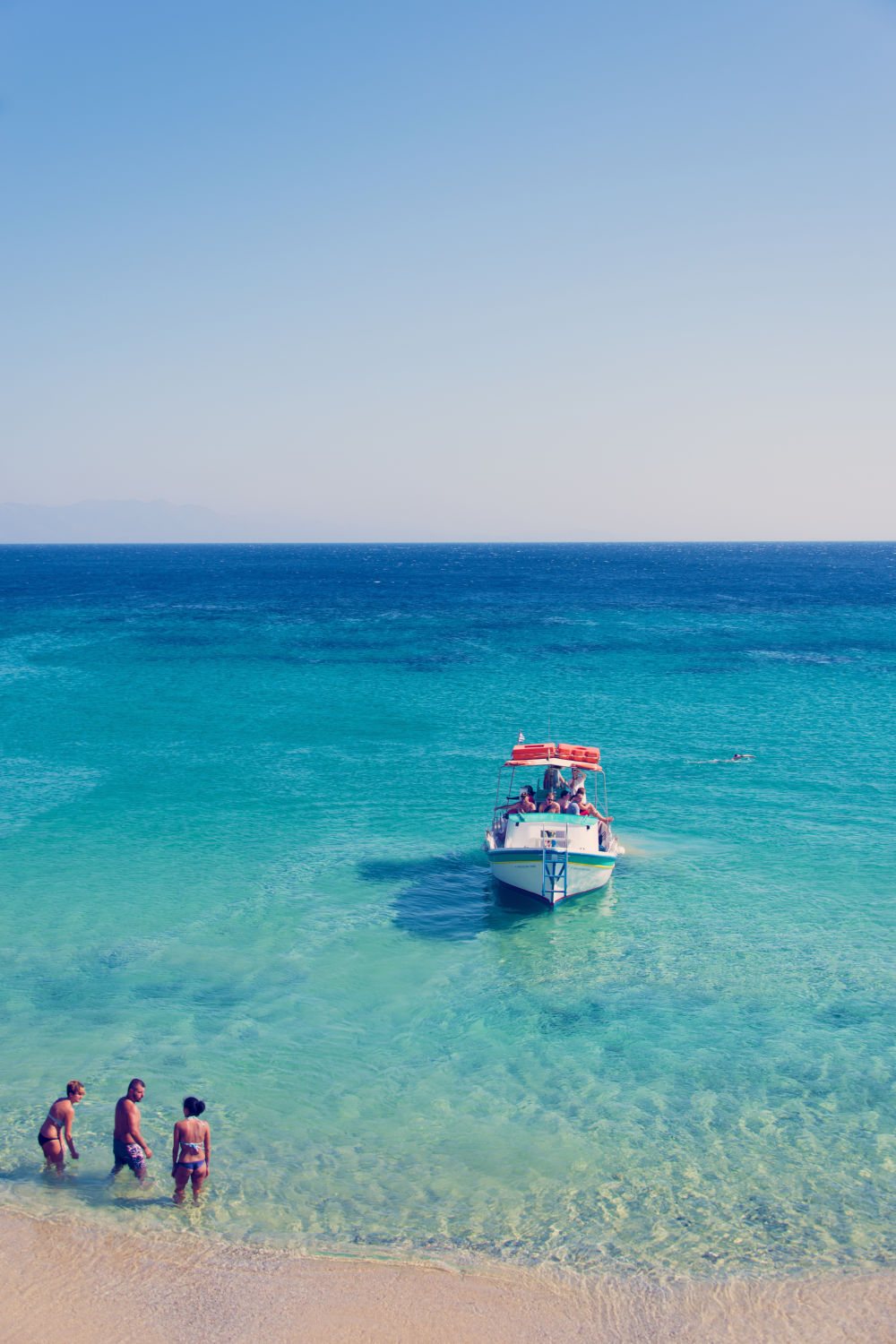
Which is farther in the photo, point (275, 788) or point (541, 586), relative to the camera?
point (541, 586)

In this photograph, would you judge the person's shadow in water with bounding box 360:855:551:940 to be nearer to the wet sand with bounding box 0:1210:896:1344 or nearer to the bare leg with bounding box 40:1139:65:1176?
the bare leg with bounding box 40:1139:65:1176

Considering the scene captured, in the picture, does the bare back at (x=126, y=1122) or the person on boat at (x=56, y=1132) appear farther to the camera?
the person on boat at (x=56, y=1132)

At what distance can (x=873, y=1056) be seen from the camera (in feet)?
49.8

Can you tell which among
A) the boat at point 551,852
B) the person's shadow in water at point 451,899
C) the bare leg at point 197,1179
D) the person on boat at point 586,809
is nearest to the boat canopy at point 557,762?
the person on boat at point 586,809

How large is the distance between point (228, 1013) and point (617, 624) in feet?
204

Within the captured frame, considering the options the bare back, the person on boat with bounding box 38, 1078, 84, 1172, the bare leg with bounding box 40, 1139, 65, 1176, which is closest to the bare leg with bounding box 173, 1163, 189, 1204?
the bare back

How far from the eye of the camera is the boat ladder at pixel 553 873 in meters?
20.9

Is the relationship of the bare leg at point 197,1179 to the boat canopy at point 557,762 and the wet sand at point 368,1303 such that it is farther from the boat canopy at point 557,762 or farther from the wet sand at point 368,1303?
the boat canopy at point 557,762

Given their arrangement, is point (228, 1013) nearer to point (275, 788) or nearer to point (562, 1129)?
point (562, 1129)

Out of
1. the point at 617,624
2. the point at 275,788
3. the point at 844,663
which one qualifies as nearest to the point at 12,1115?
the point at 275,788

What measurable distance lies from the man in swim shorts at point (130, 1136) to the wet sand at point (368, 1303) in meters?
1.08

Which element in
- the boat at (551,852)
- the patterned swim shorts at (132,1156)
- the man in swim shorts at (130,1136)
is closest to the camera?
the man in swim shorts at (130,1136)

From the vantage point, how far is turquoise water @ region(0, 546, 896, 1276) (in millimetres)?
11820

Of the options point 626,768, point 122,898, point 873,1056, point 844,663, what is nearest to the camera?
point 873,1056
